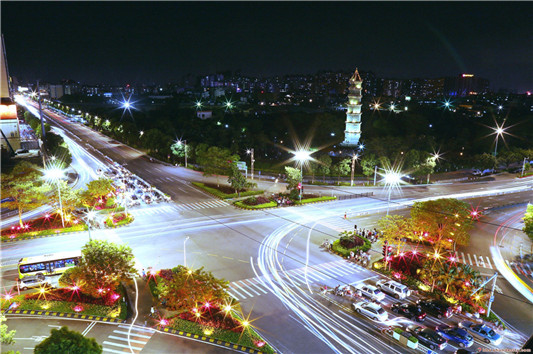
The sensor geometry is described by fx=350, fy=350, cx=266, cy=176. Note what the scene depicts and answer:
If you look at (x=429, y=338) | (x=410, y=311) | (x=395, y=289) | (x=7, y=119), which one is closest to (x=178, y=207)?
(x=395, y=289)

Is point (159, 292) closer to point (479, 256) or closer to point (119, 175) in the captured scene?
point (479, 256)

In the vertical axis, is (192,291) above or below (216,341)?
above

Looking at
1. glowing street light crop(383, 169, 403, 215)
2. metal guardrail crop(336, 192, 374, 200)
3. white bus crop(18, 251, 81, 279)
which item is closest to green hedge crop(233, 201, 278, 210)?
metal guardrail crop(336, 192, 374, 200)

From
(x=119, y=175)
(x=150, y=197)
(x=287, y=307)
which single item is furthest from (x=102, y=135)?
(x=287, y=307)

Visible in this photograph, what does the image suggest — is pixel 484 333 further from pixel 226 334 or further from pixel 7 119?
pixel 7 119

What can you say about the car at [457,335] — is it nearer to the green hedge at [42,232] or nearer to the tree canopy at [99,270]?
the tree canopy at [99,270]

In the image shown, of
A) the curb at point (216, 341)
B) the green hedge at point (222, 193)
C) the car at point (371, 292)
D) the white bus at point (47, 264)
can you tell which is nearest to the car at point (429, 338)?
the car at point (371, 292)
